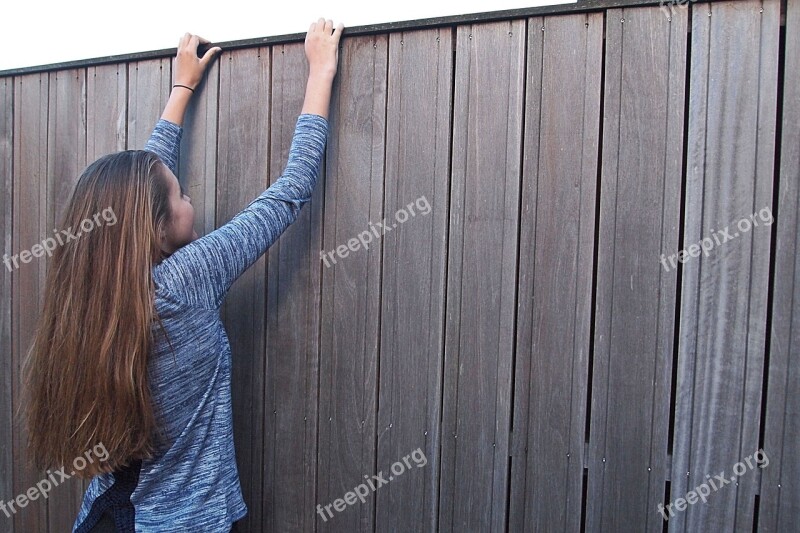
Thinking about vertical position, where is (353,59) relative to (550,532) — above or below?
above

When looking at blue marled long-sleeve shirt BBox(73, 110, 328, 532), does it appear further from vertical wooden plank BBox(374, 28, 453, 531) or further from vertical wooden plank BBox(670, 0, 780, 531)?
vertical wooden plank BBox(670, 0, 780, 531)

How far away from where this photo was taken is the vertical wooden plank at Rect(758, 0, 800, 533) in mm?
1456

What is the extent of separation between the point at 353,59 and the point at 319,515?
1499 millimetres

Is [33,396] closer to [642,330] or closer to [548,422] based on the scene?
[548,422]

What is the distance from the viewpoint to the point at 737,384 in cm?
152

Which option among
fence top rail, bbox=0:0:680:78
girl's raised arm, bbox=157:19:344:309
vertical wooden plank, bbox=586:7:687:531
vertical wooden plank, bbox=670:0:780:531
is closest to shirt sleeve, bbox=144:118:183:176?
fence top rail, bbox=0:0:680:78

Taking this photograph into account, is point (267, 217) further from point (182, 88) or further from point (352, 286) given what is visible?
point (182, 88)

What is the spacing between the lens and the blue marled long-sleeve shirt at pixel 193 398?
1.44 m

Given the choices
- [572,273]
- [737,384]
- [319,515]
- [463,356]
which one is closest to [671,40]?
[572,273]

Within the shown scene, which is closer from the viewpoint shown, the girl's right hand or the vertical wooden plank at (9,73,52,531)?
the girl's right hand

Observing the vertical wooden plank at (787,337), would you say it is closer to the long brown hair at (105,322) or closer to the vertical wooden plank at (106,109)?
the long brown hair at (105,322)

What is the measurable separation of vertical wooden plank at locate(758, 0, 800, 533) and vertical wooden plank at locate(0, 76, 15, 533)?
2.73 meters

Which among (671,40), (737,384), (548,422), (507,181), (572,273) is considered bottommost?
(548,422)

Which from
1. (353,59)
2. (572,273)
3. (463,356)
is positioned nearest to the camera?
(572,273)
